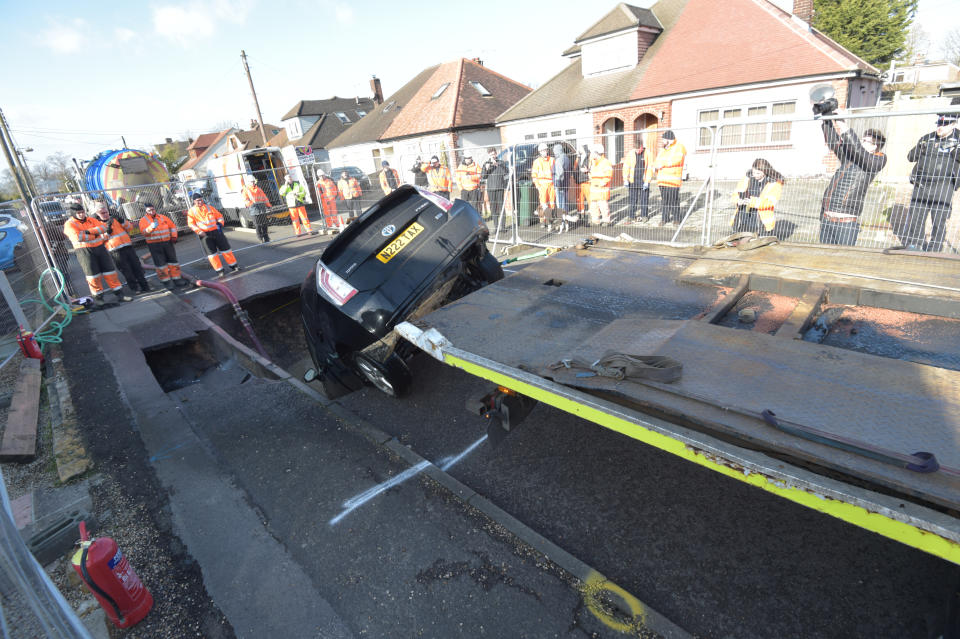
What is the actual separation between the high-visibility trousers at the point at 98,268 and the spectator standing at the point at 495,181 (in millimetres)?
6854

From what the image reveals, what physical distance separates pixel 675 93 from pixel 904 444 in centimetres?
1830

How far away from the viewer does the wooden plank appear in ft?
11.8

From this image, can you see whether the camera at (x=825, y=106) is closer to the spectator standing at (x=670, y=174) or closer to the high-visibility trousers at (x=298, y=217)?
the spectator standing at (x=670, y=174)

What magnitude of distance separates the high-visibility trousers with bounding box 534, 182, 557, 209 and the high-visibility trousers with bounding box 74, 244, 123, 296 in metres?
7.86

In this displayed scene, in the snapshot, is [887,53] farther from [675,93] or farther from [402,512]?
[402,512]

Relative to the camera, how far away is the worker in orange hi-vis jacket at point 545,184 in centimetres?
940

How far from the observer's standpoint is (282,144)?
149 ft

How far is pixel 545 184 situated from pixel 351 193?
19.0 ft

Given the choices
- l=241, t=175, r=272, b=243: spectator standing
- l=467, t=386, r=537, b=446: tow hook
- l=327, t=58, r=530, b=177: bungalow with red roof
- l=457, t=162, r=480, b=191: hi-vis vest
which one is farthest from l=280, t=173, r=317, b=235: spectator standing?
l=467, t=386, r=537, b=446: tow hook

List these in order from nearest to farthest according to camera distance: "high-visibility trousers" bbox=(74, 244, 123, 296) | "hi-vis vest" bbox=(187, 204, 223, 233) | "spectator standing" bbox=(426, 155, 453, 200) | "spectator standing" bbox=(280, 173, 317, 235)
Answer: "high-visibility trousers" bbox=(74, 244, 123, 296)
"hi-vis vest" bbox=(187, 204, 223, 233)
"spectator standing" bbox=(426, 155, 453, 200)
"spectator standing" bbox=(280, 173, 317, 235)

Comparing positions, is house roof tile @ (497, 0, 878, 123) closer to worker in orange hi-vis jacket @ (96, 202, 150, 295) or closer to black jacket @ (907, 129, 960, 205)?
black jacket @ (907, 129, 960, 205)

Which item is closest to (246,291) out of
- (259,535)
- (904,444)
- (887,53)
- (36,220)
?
(36,220)

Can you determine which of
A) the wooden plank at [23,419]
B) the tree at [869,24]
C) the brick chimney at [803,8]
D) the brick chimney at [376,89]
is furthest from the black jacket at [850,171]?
the brick chimney at [376,89]

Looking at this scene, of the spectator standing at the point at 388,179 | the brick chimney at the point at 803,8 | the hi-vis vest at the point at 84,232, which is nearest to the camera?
the hi-vis vest at the point at 84,232
